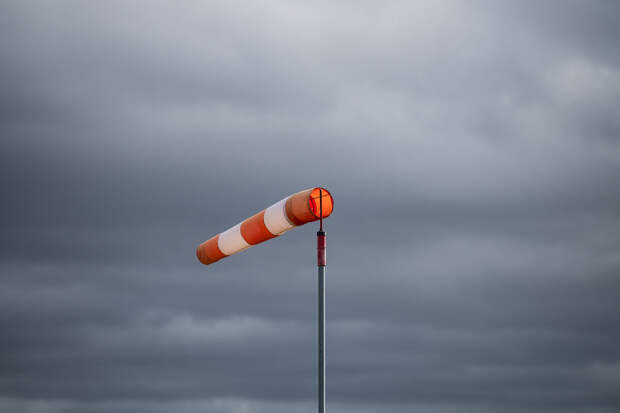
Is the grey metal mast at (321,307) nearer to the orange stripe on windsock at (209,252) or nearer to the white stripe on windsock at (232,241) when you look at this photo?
the white stripe on windsock at (232,241)

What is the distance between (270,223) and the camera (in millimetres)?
18703

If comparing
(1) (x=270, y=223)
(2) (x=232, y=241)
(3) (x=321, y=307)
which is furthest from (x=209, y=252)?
(3) (x=321, y=307)

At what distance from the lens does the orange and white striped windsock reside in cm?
1756

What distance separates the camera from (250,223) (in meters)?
19.5

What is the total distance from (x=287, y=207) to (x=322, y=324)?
8.72 ft

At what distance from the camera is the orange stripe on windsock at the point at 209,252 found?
69.4ft

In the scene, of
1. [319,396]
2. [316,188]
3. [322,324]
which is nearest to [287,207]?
[316,188]

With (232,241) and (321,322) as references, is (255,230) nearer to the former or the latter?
(232,241)

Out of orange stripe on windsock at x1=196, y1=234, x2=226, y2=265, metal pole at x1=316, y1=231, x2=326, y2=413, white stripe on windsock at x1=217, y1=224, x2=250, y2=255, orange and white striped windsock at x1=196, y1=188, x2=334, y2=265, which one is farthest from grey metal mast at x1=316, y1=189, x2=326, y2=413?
orange stripe on windsock at x1=196, y1=234, x2=226, y2=265

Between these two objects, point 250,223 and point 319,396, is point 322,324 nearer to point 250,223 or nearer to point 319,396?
point 319,396

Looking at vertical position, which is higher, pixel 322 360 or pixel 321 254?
pixel 321 254

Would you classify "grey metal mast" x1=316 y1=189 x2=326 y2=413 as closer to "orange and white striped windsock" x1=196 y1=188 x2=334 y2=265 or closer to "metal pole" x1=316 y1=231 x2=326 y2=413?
"metal pole" x1=316 y1=231 x2=326 y2=413

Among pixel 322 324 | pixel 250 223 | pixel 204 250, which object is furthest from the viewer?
pixel 204 250

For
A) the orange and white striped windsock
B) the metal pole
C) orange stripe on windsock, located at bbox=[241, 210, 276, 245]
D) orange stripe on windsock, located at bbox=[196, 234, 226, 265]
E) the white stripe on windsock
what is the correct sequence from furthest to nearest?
1. orange stripe on windsock, located at bbox=[196, 234, 226, 265]
2. the white stripe on windsock
3. orange stripe on windsock, located at bbox=[241, 210, 276, 245]
4. the orange and white striped windsock
5. the metal pole
